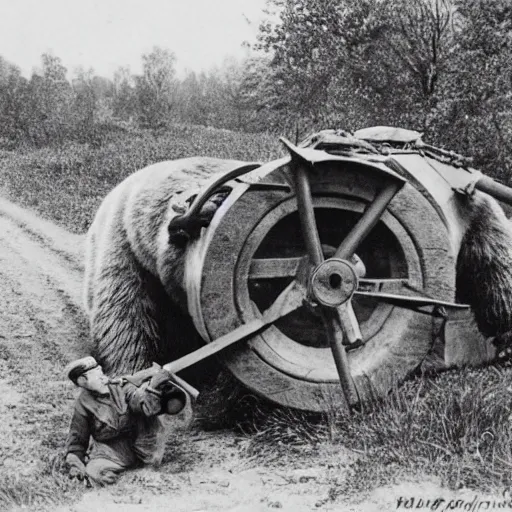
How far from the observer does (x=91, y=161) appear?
45.3 ft

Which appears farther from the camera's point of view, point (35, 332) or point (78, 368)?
point (35, 332)

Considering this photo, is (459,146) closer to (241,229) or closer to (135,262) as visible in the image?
(135,262)

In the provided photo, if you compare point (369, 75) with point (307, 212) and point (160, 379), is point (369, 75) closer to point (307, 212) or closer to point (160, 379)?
point (307, 212)

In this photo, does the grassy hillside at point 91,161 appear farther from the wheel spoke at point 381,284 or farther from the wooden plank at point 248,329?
the wheel spoke at point 381,284

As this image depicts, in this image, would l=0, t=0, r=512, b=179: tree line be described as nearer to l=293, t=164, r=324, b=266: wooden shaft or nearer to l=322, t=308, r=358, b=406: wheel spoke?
l=293, t=164, r=324, b=266: wooden shaft

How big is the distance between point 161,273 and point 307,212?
126 centimetres

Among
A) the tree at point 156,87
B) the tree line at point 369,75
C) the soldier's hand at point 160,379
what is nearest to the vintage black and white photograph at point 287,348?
the soldier's hand at point 160,379

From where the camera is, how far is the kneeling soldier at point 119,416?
13.1 feet

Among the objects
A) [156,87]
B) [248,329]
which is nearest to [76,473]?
[248,329]

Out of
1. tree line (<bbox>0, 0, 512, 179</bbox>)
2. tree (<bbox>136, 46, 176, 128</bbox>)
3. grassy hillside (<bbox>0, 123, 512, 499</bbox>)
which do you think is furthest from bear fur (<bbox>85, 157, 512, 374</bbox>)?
tree (<bbox>136, 46, 176, 128</bbox>)

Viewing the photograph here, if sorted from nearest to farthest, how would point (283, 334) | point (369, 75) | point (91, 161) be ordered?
1. point (283, 334)
2. point (369, 75)
3. point (91, 161)

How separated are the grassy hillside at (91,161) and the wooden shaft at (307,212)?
707 centimetres

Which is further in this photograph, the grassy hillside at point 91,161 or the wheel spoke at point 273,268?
the grassy hillside at point 91,161

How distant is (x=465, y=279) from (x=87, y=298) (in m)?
2.95
